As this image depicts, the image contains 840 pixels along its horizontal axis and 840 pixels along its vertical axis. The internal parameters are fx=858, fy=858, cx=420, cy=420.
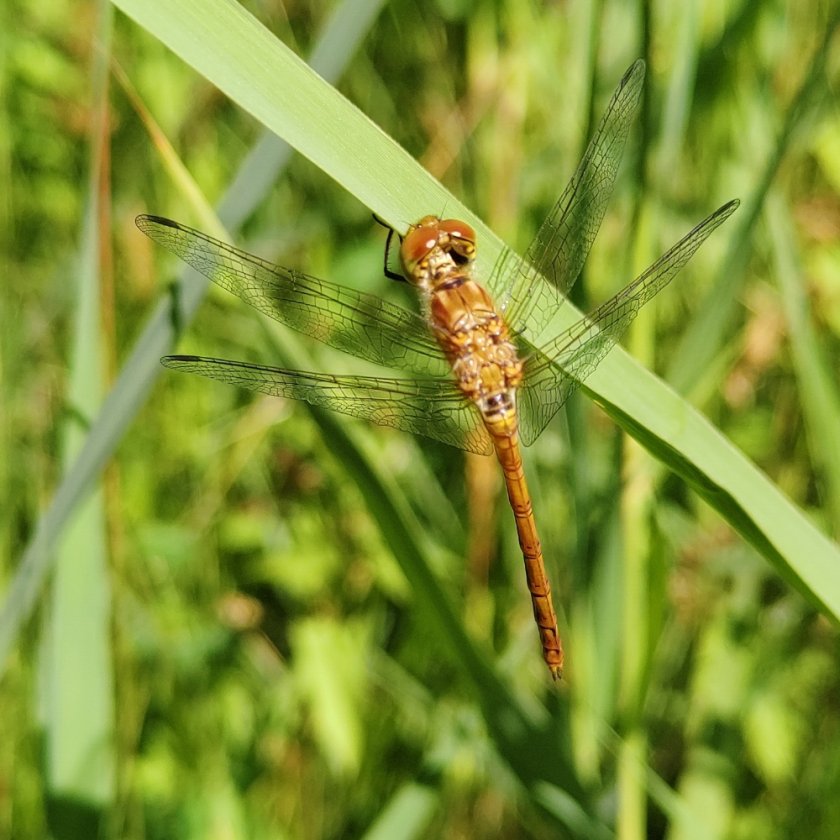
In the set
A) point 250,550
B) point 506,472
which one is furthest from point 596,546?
point 250,550

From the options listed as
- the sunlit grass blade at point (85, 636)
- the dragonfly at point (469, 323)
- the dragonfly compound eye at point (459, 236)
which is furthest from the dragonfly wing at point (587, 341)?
the sunlit grass blade at point (85, 636)

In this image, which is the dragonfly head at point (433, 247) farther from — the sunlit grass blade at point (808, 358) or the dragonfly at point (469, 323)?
the sunlit grass blade at point (808, 358)

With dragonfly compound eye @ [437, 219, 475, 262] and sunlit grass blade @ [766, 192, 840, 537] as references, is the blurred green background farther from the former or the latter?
dragonfly compound eye @ [437, 219, 475, 262]

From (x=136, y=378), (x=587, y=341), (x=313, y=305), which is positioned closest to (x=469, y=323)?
(x=313, y=305)

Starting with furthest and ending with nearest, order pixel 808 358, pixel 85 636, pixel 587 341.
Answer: pixel 808 358, pixel 85 636, pixel 587 341

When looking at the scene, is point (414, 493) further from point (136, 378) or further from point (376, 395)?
point (136, 378)

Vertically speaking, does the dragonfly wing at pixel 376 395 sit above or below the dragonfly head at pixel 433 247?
below

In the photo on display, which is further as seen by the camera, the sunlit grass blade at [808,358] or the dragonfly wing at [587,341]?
the sunlit grass blade at [808,358]

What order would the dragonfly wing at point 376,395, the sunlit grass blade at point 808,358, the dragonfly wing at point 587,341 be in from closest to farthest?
the dragonfly wing at point 587,341, the dragonfly wing at point 376,395, the sunlit grass blade at point 808,358
